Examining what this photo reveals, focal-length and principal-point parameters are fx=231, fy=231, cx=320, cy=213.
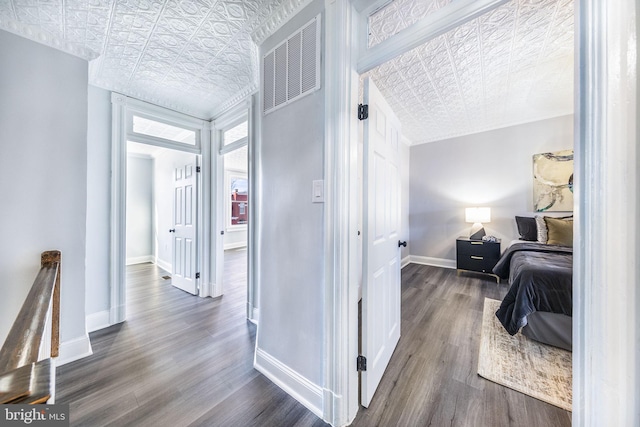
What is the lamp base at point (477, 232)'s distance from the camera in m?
4.03

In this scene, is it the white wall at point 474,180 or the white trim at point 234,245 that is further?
the white trim at point 234,245

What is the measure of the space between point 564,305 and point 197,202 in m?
3.87

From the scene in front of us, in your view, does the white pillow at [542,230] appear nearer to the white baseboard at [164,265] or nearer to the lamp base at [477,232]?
the lamp base at [477,232]

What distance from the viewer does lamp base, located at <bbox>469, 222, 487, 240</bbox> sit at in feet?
13.2

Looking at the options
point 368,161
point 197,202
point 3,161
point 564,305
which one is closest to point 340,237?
point 368,161

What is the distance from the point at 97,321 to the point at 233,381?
173 cm

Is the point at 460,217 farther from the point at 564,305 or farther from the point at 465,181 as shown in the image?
the point at 564,305

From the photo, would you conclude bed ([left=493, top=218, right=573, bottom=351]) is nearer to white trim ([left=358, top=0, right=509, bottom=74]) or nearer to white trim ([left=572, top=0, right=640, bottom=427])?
white trim ([left=572, top=0, right=640, bottom=427])

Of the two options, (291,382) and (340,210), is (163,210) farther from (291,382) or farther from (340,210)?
(340,210)

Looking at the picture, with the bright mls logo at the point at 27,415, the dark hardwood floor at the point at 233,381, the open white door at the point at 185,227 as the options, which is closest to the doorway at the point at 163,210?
the open white door at the point at 185,227

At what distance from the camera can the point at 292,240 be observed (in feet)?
Answer: 4.91

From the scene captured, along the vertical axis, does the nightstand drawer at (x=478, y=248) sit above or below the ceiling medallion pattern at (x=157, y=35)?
below

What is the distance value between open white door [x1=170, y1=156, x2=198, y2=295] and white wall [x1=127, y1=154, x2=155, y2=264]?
2.15 meters

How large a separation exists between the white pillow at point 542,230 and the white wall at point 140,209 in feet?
23.2
